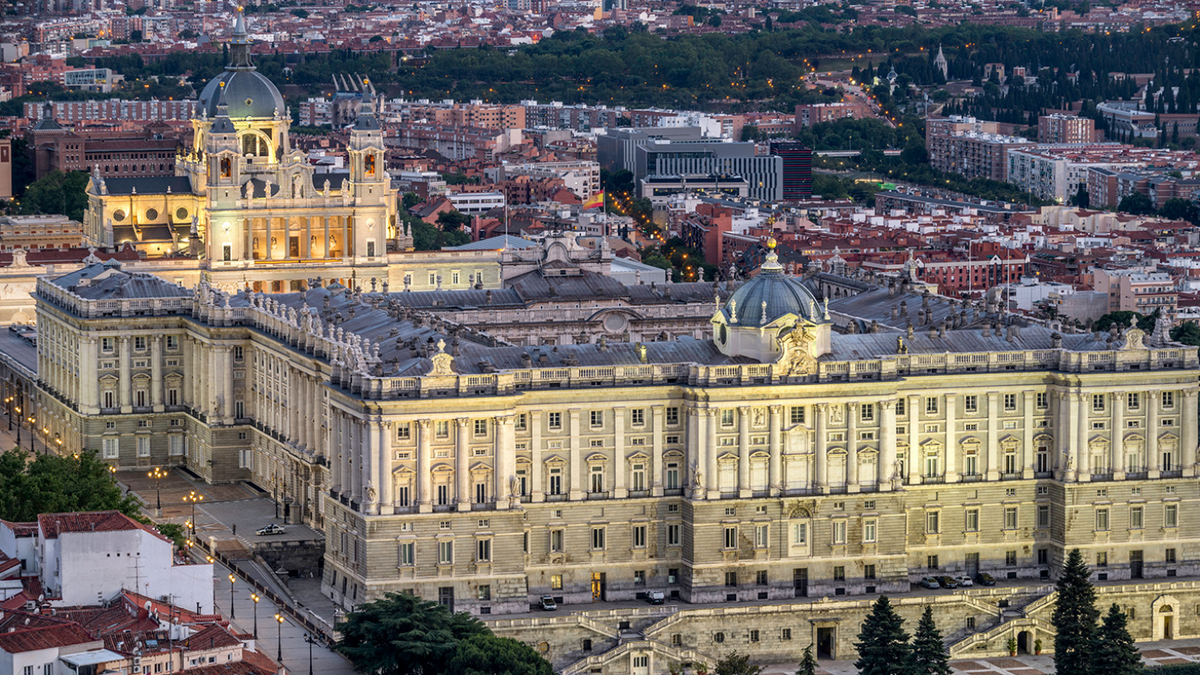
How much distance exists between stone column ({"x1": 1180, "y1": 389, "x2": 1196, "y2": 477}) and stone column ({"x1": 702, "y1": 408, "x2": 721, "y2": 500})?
20.7 metres

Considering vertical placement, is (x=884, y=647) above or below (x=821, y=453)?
below

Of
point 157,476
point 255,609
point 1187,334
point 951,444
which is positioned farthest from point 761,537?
point 1187,334

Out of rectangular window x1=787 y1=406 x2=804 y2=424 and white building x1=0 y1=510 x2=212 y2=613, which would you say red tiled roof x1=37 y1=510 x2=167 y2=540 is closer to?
white building x1=0 y1=510 x2=212 y2=613

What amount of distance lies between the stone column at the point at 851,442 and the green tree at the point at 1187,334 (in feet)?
208

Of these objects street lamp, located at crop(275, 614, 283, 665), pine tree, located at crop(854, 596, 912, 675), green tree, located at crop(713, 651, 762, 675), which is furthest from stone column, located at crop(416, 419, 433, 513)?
pine tree, located at crop(854, 596, 912, 675)

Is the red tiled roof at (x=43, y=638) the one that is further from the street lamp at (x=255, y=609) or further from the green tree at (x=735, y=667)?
the green tree at (x=735, y=667)

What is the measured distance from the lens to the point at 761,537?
12694 cm

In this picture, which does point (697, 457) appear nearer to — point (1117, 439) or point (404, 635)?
point (404, 635)

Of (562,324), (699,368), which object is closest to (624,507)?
(699,368)

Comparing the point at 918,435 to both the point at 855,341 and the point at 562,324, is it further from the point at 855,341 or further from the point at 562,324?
the point at 562,324

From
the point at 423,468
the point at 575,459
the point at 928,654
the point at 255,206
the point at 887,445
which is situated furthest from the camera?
the point at 255,206

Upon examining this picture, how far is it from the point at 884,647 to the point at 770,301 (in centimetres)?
→ 1798

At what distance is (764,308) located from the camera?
418 ft

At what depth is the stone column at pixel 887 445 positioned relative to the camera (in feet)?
420
